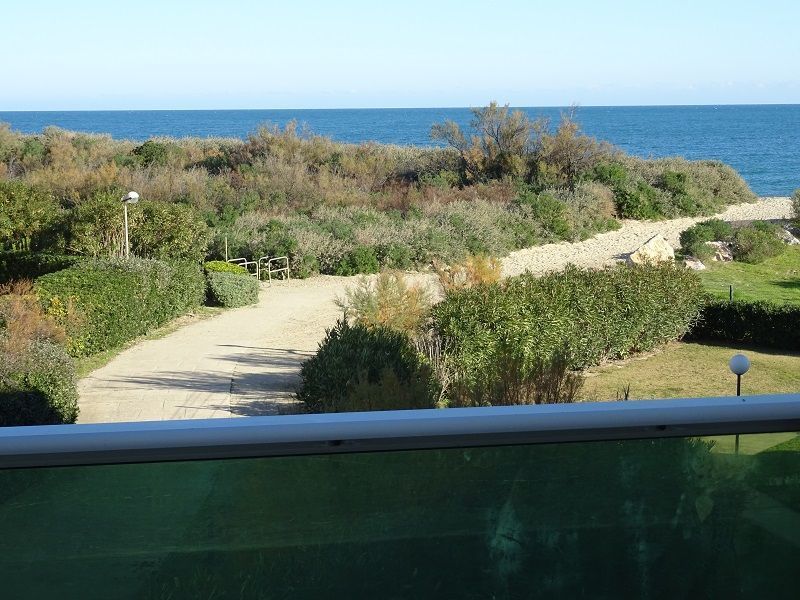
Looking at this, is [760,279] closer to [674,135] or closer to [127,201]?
[127,201]

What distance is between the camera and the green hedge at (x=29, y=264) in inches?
656

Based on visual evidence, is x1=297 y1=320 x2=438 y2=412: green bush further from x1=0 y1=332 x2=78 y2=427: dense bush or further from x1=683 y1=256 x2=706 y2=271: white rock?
x1=683 y1=256 x2=706 y2=271: white rock

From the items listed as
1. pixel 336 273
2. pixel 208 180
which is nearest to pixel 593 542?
pixel 336 273

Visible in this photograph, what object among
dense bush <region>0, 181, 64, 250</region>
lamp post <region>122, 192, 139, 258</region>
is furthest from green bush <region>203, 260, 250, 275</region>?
dense bush <region>0, 181, 64, 250</region>

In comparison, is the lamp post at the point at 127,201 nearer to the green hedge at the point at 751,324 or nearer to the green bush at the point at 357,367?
the green bush at the point at 357,367

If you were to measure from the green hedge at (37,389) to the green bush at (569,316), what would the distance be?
4513 millimetres

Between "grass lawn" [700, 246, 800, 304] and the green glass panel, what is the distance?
17.8m

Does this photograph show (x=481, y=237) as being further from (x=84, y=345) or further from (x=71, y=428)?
(x=71, y=428)

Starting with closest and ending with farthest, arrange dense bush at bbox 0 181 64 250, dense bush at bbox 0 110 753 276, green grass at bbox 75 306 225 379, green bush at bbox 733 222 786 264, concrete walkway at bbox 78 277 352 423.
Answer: concrete walkway at bbox 78 277 352 423 → green grass at bbox 75 306 225 379 → dense bush at bbox 0 181 64 250 → dense bush at bbox 0 110 753 276 → green bush at bbox 733 222 786 264

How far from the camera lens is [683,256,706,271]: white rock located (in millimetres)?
22195

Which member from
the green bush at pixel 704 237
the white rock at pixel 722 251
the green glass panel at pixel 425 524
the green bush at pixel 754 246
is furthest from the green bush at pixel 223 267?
the green glass panel at pixel 425 524

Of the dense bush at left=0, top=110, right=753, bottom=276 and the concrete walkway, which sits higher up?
the dense bush at left=0, top=110, right=753, bottom=276

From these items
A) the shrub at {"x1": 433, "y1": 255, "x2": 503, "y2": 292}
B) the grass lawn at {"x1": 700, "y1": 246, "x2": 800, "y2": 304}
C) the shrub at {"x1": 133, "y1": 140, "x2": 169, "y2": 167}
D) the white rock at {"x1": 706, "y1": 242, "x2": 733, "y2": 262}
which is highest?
the shrub at {"x1": 133, "y1": 140, "x2": 169, "y2": 167}

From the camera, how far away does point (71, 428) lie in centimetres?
120
